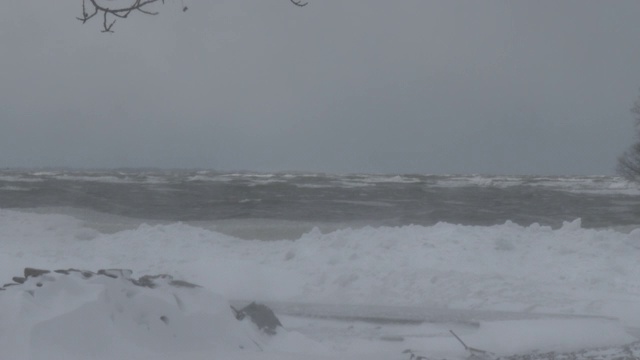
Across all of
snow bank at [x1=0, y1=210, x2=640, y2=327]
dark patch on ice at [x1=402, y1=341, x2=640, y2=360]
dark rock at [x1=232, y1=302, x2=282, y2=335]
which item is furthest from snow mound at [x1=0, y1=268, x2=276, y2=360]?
snow bank at [x1=0, y1=210, x2=640, y2=327]

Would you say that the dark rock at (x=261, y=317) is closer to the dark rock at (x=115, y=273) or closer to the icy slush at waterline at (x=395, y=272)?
the icy slush at waterline at (x=395, y=272)

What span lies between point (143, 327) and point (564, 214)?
25.3 meters

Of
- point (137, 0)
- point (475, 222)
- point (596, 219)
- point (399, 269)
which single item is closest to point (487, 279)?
point (399, 269)

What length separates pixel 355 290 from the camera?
11.5 m

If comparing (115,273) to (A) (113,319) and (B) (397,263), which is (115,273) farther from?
(B) (397,263)

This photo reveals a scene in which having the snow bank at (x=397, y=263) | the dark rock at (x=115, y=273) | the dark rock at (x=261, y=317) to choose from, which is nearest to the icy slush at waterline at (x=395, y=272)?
the snow bank at (x=397, y=263)

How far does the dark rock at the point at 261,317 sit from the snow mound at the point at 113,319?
151 millimetres

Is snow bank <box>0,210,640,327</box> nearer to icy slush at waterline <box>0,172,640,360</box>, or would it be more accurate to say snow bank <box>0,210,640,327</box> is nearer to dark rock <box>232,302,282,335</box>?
icy slush at waterline <box>0,172,640,360</box>

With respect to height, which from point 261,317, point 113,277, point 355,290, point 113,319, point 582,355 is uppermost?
point 113,277

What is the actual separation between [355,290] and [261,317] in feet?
11.5

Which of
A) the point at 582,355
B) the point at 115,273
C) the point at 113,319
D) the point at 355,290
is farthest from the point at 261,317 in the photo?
the point at 355,290

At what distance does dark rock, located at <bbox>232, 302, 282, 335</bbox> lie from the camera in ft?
26.0

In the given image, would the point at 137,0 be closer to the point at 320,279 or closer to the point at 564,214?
the point at 320,279

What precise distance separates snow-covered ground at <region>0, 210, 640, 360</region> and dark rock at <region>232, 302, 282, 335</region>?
13 cm
